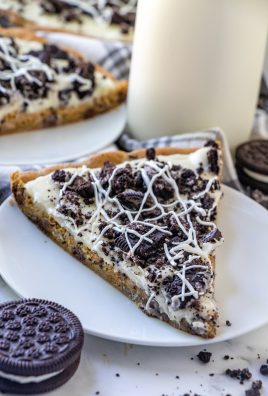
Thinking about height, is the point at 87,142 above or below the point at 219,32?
below

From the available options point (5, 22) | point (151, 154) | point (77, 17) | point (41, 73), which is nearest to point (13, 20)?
point (5, 22)

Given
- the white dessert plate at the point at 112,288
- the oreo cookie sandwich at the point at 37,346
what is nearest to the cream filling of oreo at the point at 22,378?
the oreo cookie sandwich at the point at 37,346

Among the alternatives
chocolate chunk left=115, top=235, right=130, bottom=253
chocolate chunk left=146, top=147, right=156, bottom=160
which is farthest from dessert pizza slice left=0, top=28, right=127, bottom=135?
chocolate chunk left=115, top=235, right=130, bottom=253

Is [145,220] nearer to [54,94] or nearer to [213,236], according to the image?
[213,236]

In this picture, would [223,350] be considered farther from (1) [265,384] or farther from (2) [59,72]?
(2) [59,72]

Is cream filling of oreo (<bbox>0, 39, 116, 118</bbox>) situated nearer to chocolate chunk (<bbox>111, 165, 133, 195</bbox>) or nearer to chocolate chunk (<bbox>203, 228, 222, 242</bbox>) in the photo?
chocolate chunk (<bbox>111, 165, 133, 195</bbox>)

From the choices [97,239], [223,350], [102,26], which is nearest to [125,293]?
[97,239]
